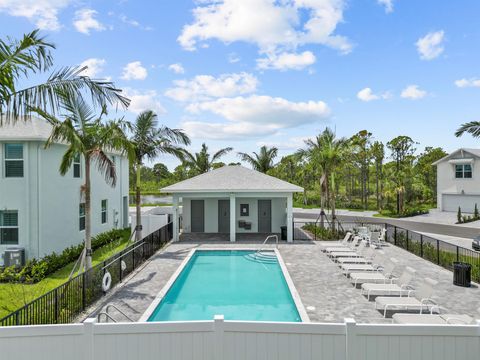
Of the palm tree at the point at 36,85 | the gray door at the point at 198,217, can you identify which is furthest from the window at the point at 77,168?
the palm tree at the point at 36,85

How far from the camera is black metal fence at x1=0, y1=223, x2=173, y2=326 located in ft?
23.5

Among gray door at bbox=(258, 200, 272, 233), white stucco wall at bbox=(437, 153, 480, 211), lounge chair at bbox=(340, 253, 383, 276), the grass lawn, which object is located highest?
white stucco wall at bbox=(437, 153, 480, 211)

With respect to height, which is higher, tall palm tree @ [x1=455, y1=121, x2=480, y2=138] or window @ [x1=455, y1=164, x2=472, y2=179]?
tall palm tree @ [x1=455, y1=121, x2=480, y2=138]

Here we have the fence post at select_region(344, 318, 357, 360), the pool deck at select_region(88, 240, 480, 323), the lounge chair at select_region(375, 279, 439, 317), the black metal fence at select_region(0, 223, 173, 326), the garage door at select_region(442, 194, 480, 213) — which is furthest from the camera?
the garage door at select_region(442, 194, 480, 213)

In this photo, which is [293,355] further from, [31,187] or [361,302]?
[31,187]

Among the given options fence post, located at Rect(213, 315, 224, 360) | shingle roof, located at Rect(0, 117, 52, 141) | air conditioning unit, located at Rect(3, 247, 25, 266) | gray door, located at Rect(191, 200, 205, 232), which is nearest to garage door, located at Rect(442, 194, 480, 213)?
gray door, located at Rect(191, 200, 205, 232)

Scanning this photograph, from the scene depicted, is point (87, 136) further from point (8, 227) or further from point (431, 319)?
point (431, 319)

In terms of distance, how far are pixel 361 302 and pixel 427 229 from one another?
22.4m

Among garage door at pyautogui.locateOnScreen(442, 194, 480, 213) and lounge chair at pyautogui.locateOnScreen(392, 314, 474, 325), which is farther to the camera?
garage door at pyautogui.locateOnScreen(442, 194, 480, 213)

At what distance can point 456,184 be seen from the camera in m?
37.0

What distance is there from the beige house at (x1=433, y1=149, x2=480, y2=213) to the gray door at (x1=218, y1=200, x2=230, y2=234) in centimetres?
3007

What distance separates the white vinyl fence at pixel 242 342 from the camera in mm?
4641

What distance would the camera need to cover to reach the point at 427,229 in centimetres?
2759

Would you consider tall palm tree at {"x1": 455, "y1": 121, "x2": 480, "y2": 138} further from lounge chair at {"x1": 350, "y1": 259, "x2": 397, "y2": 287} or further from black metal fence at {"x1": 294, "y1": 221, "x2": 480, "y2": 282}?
lounge chair at {"x1": 350, "y1": 259, "x2": 397, "y2": 287}
